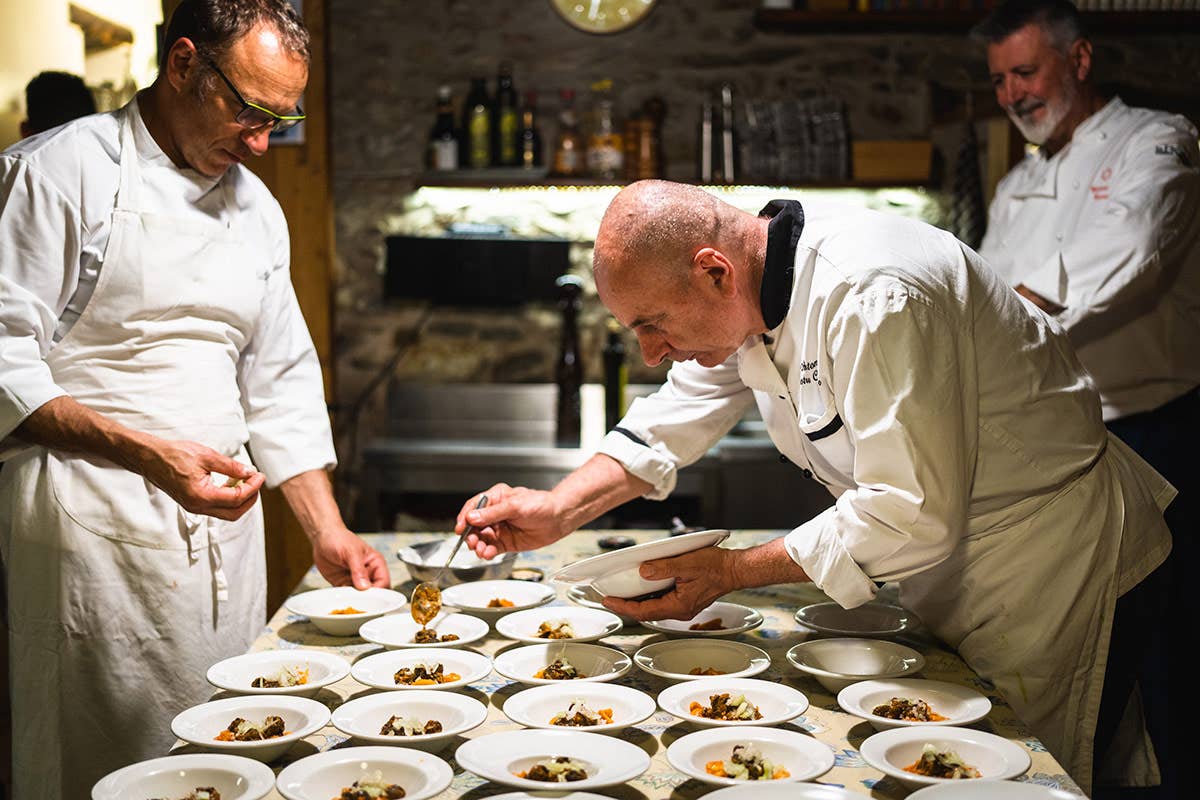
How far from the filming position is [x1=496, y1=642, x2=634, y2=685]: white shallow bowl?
1698 millimetres

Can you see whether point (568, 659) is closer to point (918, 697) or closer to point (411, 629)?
point (411, 629)

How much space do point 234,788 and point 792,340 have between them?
3.32ft

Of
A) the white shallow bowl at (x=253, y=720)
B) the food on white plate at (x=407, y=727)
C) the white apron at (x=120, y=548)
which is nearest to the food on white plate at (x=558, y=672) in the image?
the food on white plate at (x=407, y=727)

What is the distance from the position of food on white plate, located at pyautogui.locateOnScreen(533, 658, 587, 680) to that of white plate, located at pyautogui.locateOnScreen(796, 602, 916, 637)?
1.39ft

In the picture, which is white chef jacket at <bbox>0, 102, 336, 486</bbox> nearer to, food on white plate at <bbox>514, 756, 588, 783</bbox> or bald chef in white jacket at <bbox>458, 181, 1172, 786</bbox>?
bald chef in white jacket at <bbox>458, 181, 1172, 786</bbox>

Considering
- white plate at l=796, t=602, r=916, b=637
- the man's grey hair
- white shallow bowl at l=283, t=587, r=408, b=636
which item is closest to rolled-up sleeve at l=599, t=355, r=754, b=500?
white plate at l=796, t=602, r=916, b=637

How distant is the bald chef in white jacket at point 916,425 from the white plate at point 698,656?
0.20ft

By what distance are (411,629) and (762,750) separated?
2.28 ft

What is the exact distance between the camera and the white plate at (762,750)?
1329 millimetres

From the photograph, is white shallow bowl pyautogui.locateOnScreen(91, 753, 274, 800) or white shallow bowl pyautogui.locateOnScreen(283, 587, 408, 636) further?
white shallow bowl pyautogui.locateOnScreen(283, 587, 408, 636)

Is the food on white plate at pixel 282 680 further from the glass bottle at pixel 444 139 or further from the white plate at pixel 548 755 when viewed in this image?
the glass bottle at pixel 444 139

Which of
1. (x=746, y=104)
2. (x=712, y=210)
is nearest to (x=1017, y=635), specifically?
(x=712, y=210)

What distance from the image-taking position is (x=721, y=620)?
1.92 m

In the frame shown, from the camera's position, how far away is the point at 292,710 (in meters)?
1.49
